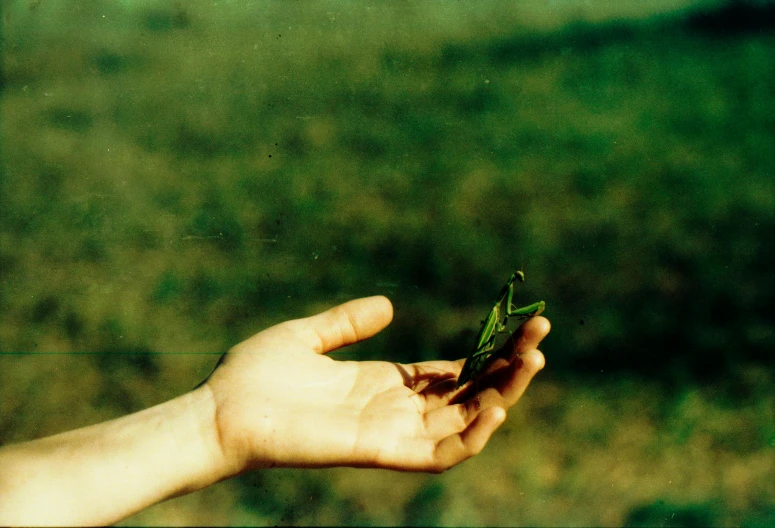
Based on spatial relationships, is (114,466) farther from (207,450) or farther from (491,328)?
(491,328)

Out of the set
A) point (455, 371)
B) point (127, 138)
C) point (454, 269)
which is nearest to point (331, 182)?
point (454, 269)

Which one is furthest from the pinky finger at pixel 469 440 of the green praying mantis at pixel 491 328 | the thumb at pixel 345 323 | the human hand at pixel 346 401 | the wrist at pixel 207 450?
the wrist at pixel 207 450

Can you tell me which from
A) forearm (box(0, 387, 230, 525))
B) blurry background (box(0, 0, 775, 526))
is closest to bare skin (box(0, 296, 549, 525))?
forearm (box(0, 387, 230, 525))

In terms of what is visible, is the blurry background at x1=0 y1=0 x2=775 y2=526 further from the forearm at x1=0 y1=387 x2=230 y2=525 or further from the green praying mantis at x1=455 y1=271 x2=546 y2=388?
the forearm at x1=0 y1=387 x2=230 y2=525

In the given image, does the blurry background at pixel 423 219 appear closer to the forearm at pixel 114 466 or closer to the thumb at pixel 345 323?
the thumb at pixel 345 323

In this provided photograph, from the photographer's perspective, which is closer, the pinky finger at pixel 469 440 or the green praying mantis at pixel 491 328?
the pinky finger at pixel 469 440

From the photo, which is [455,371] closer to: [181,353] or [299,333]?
[299,333]

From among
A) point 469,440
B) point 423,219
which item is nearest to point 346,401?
point 469,440
